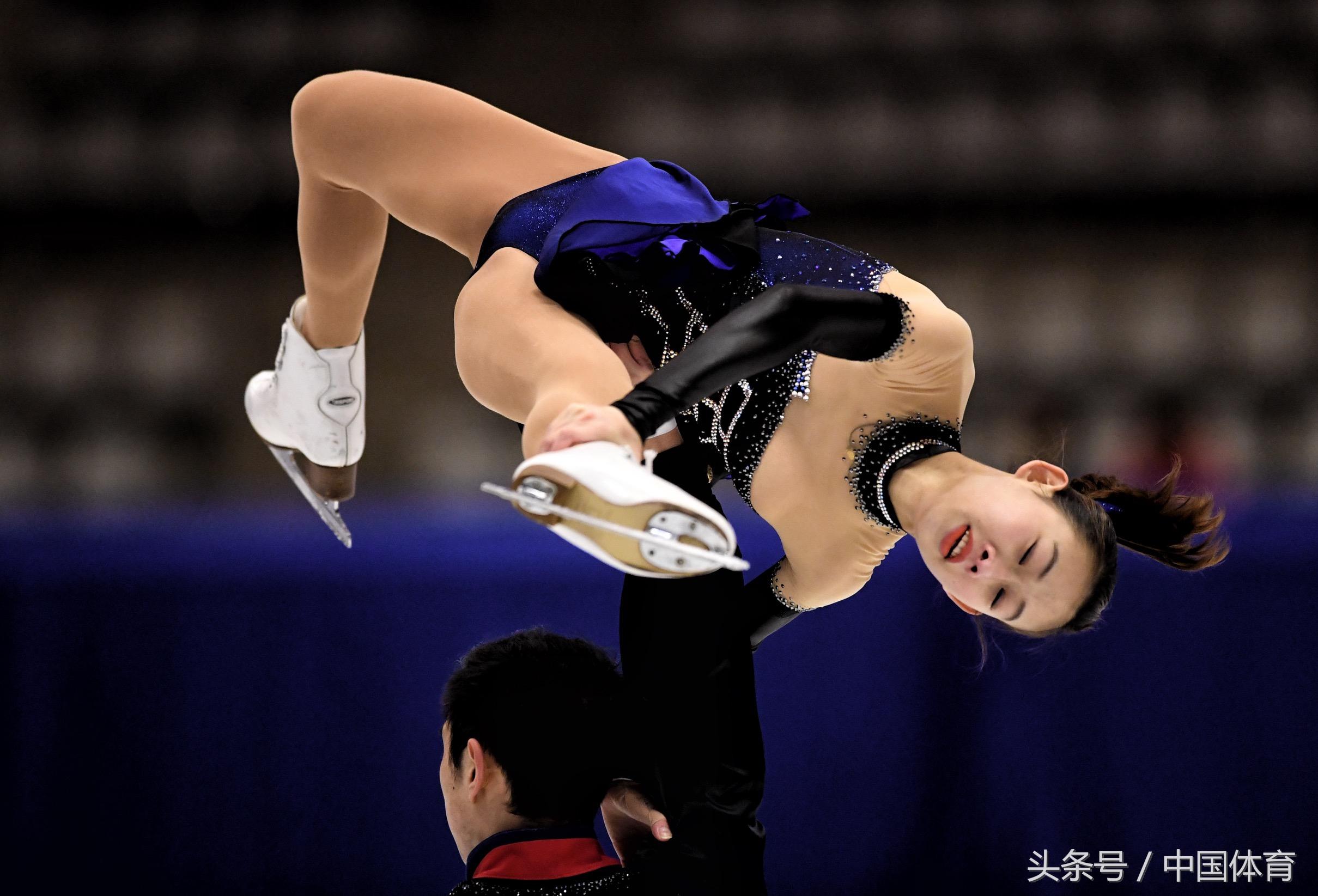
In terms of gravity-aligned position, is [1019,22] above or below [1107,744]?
above

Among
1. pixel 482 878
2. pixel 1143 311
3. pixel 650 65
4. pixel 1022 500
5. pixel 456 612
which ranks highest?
pixel 650 65

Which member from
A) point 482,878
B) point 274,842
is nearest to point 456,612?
point 274,842

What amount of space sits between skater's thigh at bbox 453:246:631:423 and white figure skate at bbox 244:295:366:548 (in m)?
0.47

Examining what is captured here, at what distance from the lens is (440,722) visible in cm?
217

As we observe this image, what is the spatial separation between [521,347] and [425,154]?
46cm

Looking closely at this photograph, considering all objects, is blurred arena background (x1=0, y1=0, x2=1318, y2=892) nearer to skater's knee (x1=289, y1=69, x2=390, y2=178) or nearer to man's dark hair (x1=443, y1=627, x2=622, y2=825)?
skater's knee (x1=289, y1=69, x2=390, y2=178)

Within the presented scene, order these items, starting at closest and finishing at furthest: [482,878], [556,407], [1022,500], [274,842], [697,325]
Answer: [556,407] < [482,878] < [1022,500] < [697,325] < [274,842]

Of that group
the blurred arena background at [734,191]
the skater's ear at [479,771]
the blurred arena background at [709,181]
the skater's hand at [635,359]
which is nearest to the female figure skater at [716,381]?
the skater's hand at [635,359]

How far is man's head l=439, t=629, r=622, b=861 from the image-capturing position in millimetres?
1552

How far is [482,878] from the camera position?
1487 mm

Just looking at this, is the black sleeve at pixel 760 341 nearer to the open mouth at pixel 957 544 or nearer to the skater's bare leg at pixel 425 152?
the open mouth at pixel 957 544

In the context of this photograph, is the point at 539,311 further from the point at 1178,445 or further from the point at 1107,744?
the point at 1178,445

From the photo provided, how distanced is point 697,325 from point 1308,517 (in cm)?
120

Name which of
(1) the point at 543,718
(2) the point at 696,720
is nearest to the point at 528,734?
(1) the point at 543,718
